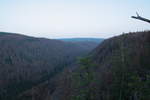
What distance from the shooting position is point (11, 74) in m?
41.6

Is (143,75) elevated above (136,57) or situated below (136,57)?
below

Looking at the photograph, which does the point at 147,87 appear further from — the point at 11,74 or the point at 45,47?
the point at 45,47

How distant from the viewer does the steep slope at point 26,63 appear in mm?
37438

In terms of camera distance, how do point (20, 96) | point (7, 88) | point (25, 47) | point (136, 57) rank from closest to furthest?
point (136, 57)
point (20, 96)
point (7, 88)
point (25, 47)

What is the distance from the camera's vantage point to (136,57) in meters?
12.0

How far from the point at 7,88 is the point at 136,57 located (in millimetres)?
29028

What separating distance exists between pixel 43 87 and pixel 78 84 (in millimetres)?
23584

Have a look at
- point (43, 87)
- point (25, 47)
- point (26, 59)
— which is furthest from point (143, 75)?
point (25, 47)

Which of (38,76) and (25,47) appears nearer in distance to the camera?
(38,76)

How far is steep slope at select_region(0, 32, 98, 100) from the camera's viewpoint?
123ft

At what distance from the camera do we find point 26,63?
49.2 metres

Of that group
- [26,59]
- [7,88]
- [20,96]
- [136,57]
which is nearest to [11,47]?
[26,59]

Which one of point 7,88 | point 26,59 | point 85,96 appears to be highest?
point 85,96

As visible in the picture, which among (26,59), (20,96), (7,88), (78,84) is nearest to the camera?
(78,84)
